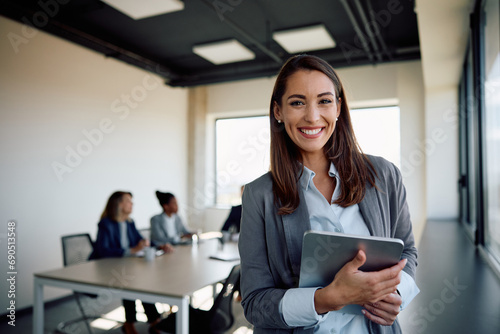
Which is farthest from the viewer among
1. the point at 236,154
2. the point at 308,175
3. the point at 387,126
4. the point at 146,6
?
the point at 236,154

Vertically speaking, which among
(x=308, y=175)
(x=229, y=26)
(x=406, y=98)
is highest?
(x=229, y=26)

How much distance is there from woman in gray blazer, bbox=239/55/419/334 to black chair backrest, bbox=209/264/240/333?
167 centimetres

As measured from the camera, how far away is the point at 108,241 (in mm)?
3805

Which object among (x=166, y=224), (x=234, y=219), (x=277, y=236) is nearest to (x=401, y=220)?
(x=277, y=236)

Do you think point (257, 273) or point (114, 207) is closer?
point (257, 273)

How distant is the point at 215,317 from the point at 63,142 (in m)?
3.49

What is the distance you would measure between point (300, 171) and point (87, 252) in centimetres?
353

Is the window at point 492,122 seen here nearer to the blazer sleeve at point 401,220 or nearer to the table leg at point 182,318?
the blazer sleeve at point 401,220

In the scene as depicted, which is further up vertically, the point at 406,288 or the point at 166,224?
the point at 406,288

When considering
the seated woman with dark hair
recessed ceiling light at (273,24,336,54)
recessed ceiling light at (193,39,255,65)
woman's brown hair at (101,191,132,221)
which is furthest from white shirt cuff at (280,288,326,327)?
recessed ceiling light at (193,39,255,65)

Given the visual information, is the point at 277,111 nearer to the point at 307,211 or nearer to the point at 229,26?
the point at 307,211

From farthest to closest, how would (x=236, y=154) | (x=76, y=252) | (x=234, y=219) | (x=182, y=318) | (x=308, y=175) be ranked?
1. (x=236, y=154)
2. (x=234, y=219)
3. (x=76, y=252)
4. (x=182, y=318)
5. (x=308, y=175)

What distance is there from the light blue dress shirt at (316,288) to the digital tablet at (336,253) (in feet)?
0.15

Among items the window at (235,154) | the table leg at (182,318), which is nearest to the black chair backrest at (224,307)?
the table leg at (182,318)
